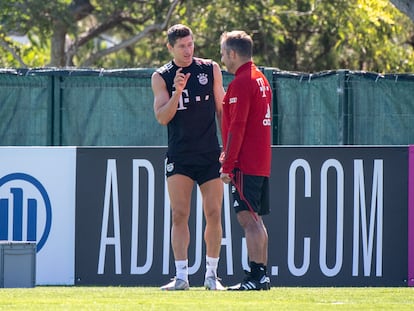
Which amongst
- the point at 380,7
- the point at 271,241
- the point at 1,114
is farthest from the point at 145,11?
the point at 271,241

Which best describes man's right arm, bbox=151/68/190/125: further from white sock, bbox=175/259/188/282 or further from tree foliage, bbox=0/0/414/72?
tree foliage, bbox=0/0/414/72

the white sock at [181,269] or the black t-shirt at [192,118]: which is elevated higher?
the black t-shirt at [192,118]

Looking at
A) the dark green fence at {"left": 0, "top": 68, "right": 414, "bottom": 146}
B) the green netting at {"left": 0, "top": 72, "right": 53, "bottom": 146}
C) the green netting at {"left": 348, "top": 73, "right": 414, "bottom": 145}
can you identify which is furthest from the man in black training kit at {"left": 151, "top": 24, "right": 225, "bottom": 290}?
the green netting at {"left": 0, "top": 72, "right": 53, "bottom": 146}

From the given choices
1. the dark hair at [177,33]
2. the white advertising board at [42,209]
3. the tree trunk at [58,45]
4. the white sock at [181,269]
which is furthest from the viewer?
the tree trunk at [58,45]

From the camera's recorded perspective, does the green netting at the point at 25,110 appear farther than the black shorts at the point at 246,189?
Yes

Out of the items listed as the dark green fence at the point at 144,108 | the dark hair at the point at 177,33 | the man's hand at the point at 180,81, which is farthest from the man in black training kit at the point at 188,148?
the dark green fence at the point at 144,108

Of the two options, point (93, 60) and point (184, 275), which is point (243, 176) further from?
point (93, 60)

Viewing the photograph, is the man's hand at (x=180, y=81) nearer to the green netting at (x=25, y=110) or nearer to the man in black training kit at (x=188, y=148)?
the man in black training kit at (x=188, y=148)

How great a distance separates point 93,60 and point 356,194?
1574cm

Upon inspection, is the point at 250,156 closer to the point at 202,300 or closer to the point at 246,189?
the point at 246,189

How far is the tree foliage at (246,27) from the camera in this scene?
78.3 feet

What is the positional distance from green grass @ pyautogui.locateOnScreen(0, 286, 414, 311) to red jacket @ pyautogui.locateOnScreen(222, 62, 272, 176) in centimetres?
100

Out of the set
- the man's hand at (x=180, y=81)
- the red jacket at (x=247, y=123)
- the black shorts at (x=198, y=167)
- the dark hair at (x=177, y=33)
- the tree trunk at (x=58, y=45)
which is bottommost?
the black shorts at (x=198, y=167)

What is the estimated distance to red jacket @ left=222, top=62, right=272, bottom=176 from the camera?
8516 mm
